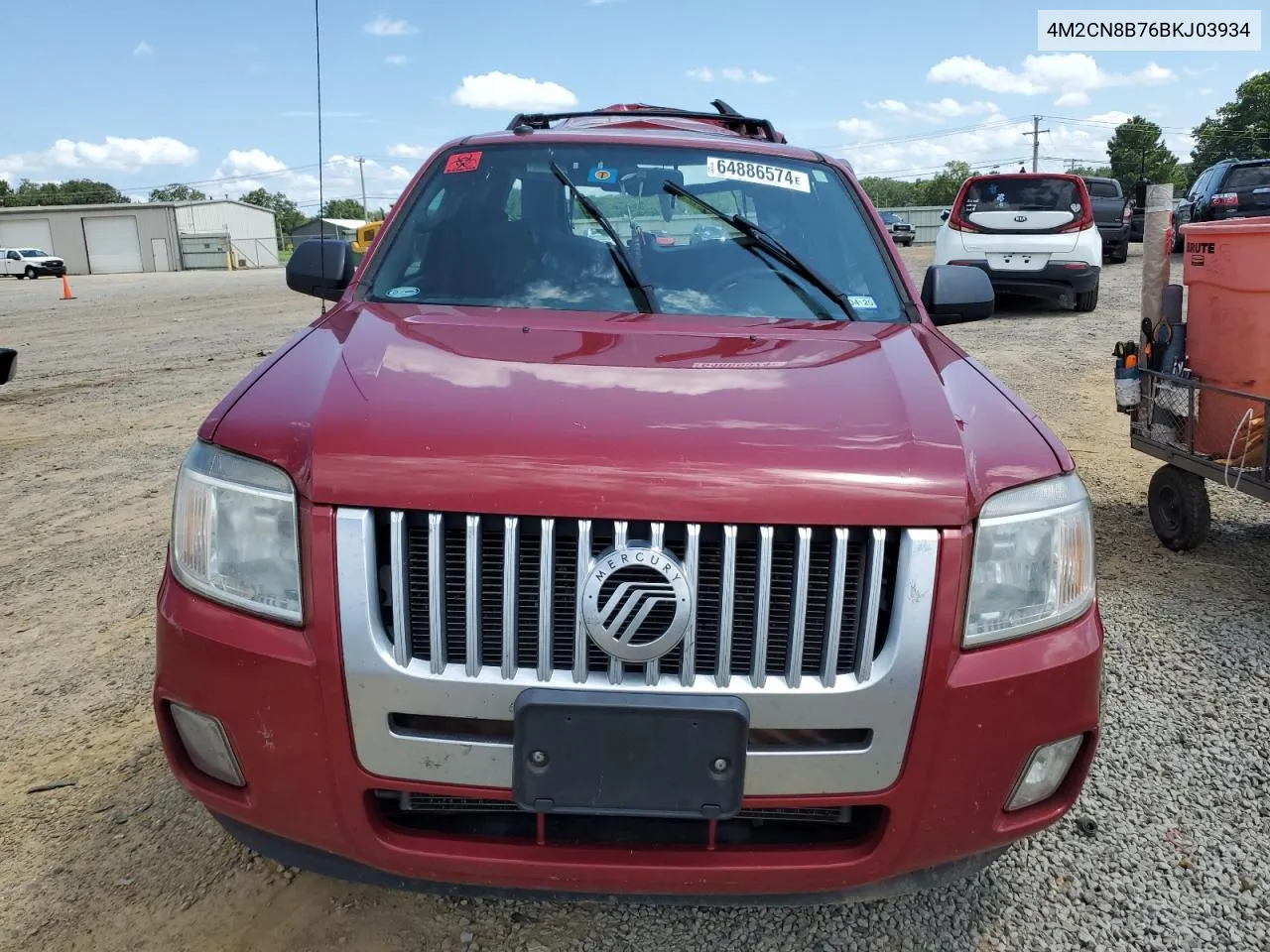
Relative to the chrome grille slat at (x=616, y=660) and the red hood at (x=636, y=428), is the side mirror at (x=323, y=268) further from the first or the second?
the chrome grille slat at (x=616, y=660)

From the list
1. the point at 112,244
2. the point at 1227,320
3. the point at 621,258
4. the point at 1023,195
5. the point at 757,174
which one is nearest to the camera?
the point at 621,258

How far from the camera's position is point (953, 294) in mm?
3100

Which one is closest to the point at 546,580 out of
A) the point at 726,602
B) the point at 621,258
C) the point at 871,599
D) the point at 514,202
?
the point at 726,602

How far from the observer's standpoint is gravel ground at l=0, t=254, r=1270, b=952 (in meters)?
2.21

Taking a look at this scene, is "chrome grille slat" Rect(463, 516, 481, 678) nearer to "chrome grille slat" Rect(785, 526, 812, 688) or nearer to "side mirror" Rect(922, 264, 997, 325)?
"chrome grille slat" Rect(785, 526, 812, 688)

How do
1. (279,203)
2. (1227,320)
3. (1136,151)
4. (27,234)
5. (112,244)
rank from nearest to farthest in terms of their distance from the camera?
1. (1227,320)
2. (112,244)
3. (27,234)
4. (1136,151)
5. (279,203)

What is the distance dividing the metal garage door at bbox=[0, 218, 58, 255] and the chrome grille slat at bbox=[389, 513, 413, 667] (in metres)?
73.4

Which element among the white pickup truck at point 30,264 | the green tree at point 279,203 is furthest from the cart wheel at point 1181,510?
the green tree at point 279,203

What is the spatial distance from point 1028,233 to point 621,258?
1103cm

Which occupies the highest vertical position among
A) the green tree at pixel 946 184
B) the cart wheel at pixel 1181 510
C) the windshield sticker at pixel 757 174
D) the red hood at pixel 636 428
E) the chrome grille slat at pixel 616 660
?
the green tree at pixel 946 184

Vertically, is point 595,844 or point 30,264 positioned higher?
point 30,264

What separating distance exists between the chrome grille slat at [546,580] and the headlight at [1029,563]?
0.73 m

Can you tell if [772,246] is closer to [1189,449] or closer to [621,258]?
[621,258]

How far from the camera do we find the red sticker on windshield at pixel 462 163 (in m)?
3.26
